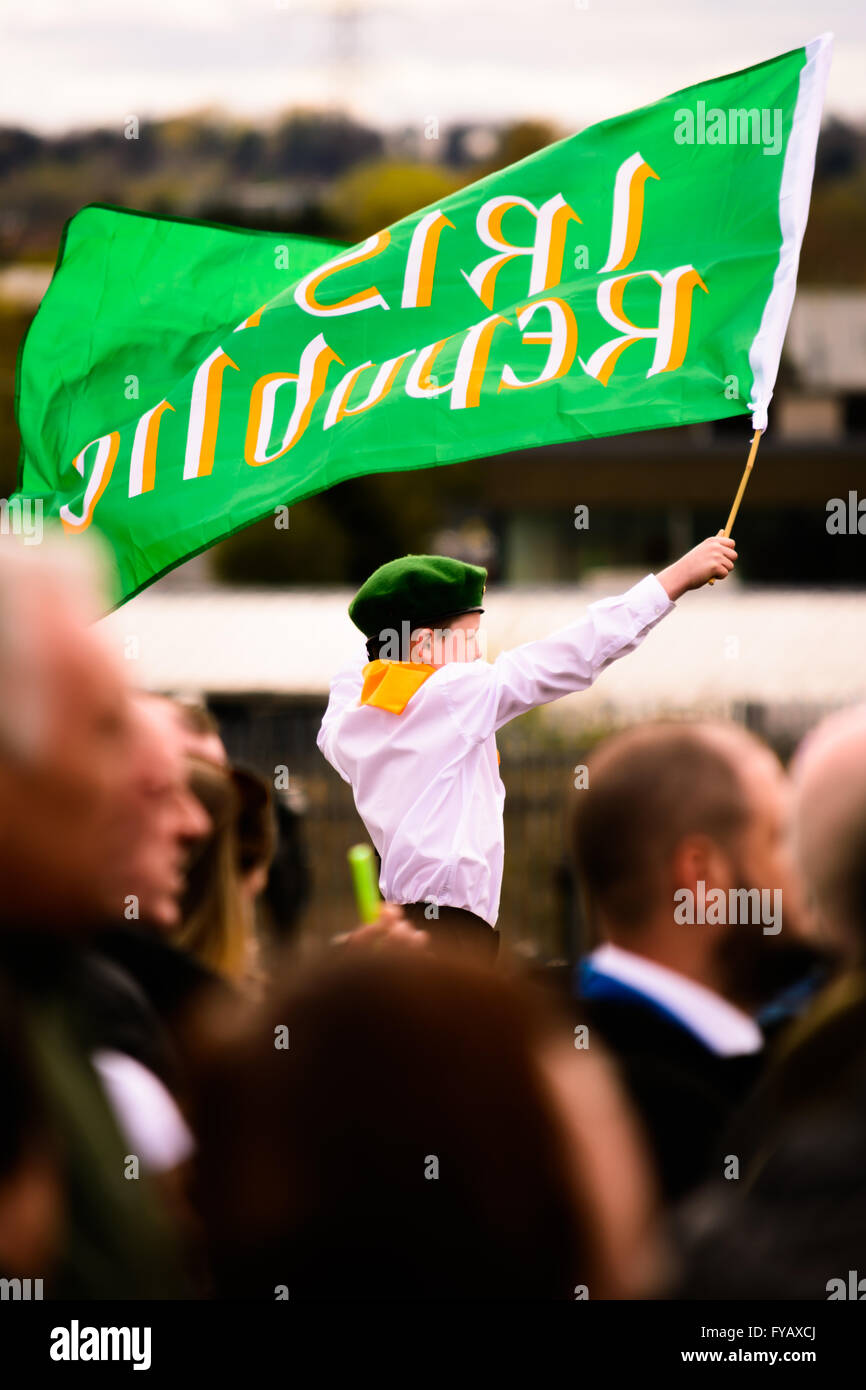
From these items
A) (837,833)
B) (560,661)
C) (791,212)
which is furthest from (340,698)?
(837,833)

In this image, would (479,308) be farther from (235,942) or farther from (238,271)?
(235,942)

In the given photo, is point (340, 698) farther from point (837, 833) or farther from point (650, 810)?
point (837, 833)

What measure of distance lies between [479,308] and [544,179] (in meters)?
0.47

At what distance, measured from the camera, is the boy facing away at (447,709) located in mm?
4602

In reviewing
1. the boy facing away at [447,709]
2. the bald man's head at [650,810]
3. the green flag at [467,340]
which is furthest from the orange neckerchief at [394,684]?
the bald man's head at [650,810]

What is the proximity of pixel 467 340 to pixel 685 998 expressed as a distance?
10.4 feet

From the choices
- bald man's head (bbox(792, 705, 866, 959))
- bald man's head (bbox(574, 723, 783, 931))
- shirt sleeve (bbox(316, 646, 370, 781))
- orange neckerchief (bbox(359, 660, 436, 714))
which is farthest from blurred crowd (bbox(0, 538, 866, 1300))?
shirt sleeve (bbox(316, 646, 370, 781))

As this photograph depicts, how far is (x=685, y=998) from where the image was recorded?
256cm

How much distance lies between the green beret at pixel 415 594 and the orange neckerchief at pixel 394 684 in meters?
0.14

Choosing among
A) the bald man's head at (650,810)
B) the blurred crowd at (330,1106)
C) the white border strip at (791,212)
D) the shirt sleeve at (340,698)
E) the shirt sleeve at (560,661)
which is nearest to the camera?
the blurred crowd at (330,1106)

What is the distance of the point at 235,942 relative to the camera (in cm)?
324

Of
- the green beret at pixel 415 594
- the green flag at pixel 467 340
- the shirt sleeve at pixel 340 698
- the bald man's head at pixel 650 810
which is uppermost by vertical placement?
the green flag at pixel 467 340

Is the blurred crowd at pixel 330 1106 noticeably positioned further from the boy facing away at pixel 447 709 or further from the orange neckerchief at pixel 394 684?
the orange neckerchief at pixel 394 684

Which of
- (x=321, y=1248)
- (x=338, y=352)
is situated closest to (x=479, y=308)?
(x=338, y=352)
